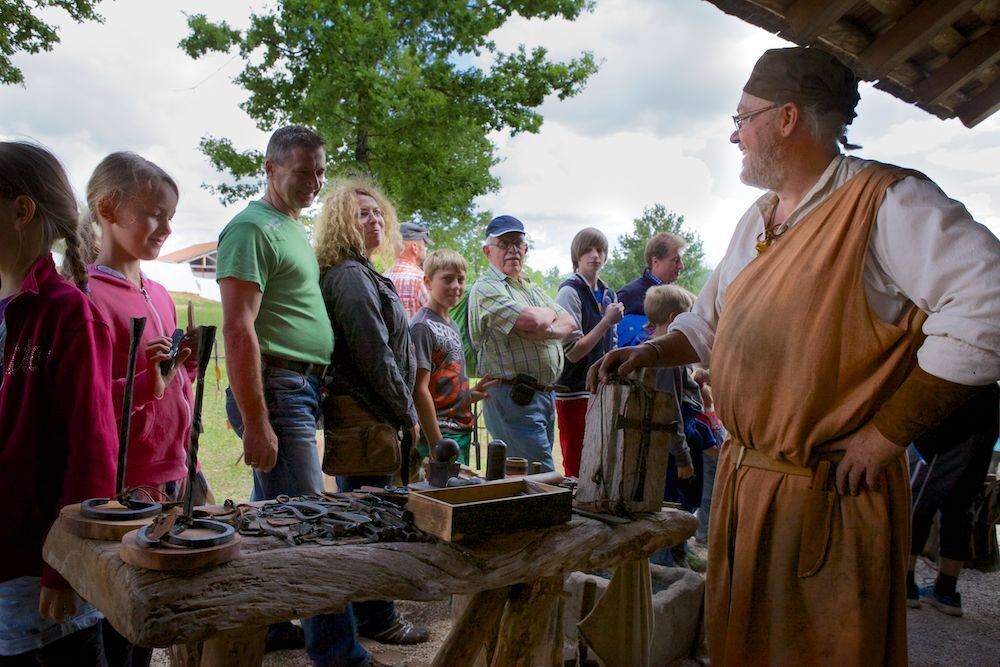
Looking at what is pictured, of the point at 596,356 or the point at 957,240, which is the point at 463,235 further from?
the point at 957,240

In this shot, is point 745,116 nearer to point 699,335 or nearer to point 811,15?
point 699,335

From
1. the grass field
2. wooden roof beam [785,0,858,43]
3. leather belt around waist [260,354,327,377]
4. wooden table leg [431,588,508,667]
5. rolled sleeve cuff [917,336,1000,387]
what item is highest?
wooden roof beam [785,0,858,43]

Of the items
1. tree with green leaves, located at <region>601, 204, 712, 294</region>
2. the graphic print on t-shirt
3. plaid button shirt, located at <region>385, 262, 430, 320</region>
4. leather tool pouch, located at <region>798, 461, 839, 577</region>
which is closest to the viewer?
leather tool pouch, located at <region>798, 461, 839, 577</region>

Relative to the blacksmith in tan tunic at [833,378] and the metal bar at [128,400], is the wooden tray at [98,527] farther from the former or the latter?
the blacksmith in tan tunic at [833,378]

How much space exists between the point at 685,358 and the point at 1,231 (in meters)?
1.95

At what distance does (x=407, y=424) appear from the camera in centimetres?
281

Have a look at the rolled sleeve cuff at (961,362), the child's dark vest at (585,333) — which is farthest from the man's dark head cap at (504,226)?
the rolled sleeve cuff at (961,362)

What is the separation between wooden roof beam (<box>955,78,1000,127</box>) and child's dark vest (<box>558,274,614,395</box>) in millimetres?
2430

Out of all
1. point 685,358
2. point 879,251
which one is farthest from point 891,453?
point 685,358

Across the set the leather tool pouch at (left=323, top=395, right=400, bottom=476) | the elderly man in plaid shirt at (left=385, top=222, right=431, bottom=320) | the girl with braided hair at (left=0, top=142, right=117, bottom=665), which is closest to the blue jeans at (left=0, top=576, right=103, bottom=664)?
the girl with braided hair at (left=0, top=142, right=117, bottom=665)

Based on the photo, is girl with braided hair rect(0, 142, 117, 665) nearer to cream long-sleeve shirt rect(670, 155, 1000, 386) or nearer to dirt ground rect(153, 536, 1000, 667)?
dirt ground rect(153, 536, 1000, 667)

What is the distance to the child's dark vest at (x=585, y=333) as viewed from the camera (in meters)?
4.26

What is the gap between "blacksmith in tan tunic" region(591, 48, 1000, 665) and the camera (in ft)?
5.16

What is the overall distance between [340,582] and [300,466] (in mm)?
1075
